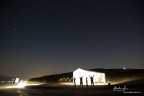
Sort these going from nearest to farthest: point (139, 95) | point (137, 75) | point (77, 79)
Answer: point (139, 95), point (77, 79), point (137, 75)

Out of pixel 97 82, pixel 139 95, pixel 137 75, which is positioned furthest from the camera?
pixel 137 75

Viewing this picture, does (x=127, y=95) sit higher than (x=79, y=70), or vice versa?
(x=79, y=70)

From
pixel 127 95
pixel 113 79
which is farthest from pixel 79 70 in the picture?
pixel 127 95

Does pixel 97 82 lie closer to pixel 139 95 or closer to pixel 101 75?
pixel 101 75

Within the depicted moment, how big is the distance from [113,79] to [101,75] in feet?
24.7

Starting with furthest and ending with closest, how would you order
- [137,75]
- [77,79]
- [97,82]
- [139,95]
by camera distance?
[137,75] < [77,79] < [97,82] < [139,95]

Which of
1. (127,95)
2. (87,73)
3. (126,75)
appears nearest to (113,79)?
(126,75)

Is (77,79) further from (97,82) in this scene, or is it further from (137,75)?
(137,75)

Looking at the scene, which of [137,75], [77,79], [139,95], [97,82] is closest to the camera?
[139,95]

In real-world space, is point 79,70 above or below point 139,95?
above

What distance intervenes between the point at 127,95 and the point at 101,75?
112 ft

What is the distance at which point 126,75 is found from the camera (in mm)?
69375

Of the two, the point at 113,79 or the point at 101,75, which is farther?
the point at 113,79

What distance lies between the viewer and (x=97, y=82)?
2341 inches
